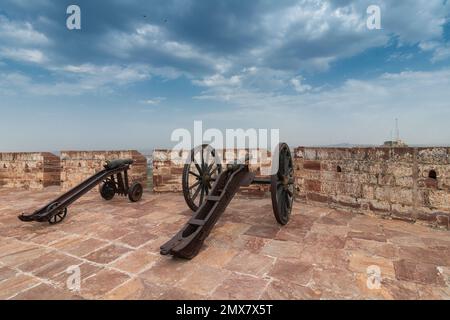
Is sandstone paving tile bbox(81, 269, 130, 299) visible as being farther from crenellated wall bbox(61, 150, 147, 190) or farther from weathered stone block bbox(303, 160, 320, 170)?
crenellated wall bbox(61, 150, 147, 190)

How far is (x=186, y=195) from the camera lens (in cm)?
464

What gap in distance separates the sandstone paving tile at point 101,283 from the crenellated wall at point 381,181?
4.29 m

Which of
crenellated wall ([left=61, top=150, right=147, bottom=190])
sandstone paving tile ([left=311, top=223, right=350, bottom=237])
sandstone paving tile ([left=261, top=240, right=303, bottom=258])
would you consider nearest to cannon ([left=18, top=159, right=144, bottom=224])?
crenellated wall ([left=61, top=150, right=147, bottom=190])

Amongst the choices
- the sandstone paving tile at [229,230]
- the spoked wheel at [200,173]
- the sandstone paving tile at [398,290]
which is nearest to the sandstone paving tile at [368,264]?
the sandstone paving tile at [398,290]

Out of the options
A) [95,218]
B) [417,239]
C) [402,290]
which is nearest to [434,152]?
[417,239]

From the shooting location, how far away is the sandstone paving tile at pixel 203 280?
7.73 feet

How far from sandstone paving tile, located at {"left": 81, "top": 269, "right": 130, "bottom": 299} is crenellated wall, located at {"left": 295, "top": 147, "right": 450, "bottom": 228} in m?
4.29

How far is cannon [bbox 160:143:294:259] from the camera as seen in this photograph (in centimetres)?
295

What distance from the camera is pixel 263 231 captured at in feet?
12.8

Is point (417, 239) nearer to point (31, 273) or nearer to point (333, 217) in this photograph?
point (333, 217)

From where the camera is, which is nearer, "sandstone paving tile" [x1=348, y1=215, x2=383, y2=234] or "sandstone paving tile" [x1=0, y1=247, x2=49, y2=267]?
"sandstone paving tile" [x1=0, y1=247, x2=49, y2=267]

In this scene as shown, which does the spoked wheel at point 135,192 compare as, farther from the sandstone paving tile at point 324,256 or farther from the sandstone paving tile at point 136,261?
the sandstone paving tile at point 324,256
